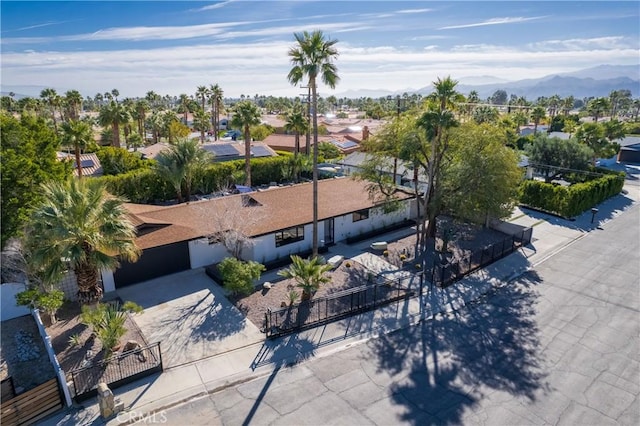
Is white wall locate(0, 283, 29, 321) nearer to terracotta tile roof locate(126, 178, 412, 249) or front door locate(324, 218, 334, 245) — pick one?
terracotta tile roof locate(126, 178, 412, 249)

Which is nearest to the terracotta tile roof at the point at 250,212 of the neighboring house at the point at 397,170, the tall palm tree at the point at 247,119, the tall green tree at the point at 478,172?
the neighboring house at the point at 397,170

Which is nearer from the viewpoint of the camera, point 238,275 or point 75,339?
point 75,339

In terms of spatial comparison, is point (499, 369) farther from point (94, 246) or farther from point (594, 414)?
point (94, 246)

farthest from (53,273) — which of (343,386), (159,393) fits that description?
(343,386)

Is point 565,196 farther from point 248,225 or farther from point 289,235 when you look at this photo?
point 248,225

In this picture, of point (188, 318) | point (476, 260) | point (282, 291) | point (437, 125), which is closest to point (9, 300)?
point (188, 318)

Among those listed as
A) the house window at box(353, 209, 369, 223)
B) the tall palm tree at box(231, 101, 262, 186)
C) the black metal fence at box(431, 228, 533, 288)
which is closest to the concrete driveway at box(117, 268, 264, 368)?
the black metal fence at box(431, 228, 533, 288)
